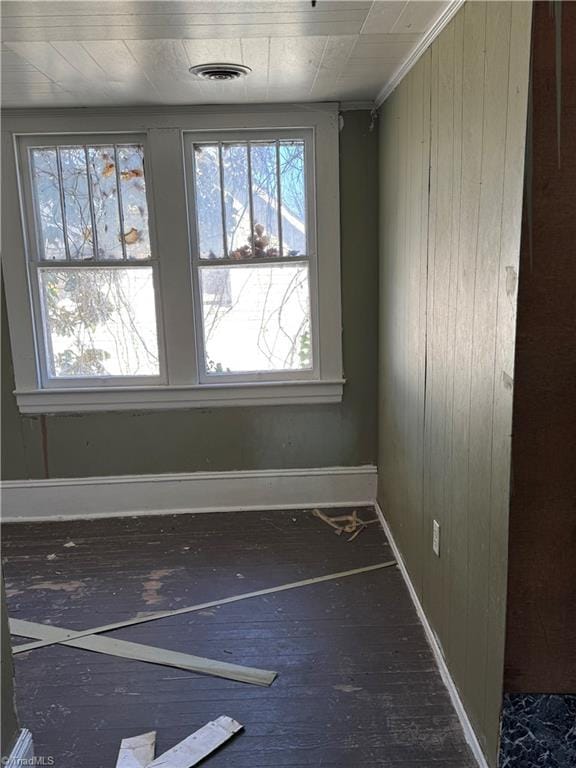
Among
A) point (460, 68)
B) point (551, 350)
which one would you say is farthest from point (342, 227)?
point (551, 350)

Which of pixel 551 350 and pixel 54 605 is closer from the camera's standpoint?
pixel 551 350

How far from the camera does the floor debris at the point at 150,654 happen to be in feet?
7.34

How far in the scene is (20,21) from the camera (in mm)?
1944

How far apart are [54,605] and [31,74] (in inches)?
95.5

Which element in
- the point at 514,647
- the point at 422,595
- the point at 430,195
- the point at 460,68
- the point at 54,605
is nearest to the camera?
the point at 514,647

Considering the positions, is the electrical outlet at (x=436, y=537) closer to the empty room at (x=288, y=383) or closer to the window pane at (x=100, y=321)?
the empty room at (x=288, y=383)

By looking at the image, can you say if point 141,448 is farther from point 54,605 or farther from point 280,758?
point 280,758

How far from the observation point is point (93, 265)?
3494 millimetres

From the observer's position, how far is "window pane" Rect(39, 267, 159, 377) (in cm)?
354

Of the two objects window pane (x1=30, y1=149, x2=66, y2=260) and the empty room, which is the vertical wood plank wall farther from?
window pane (x1=30, y1=149, x2=66, y2=260)

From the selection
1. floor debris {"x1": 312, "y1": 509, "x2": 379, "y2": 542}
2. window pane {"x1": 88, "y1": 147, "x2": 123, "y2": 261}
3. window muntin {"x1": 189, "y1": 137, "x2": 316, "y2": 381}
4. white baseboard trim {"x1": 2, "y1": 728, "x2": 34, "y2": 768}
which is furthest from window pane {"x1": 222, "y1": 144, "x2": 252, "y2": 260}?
white baseboard trim {"x1": 2, "y1": 728, "x2": 34, "y2": 768}

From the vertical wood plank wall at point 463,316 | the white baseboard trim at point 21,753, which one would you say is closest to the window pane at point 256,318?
the vertical wood plank wall at point 463,316

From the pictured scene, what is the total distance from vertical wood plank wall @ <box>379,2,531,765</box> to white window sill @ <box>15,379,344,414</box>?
854 mm

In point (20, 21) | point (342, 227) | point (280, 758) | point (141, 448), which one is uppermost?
point (20, 21)
